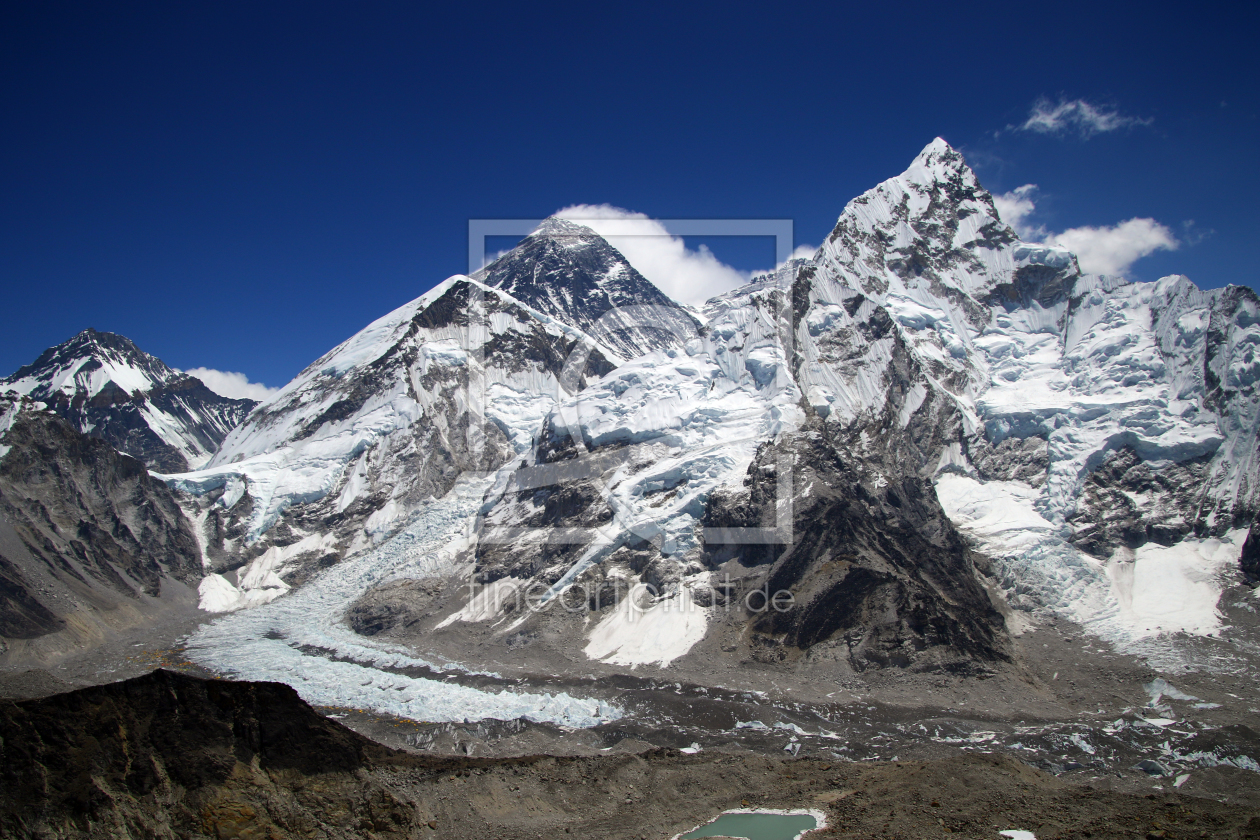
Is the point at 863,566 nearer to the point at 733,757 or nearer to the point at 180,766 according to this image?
the point at 733,757

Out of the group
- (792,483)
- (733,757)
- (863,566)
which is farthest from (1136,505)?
(733,757)

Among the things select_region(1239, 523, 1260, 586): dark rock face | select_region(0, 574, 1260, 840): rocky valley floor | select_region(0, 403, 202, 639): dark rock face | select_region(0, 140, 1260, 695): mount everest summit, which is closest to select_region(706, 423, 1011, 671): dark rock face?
select_region(0, 140, 1260, 695): mount everest summit

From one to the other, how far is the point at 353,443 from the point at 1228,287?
463ft

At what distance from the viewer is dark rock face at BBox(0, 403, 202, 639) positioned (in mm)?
83250

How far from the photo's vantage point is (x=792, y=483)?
88.4m

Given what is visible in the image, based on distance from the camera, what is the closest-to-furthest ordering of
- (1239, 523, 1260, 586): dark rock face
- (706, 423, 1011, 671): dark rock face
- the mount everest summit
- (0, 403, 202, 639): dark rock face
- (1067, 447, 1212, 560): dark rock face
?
(706, 423, 1011, 671): dark rock face → the mount everest summit → (1239, 523, 1260, 586): dark rock face → (0, 403, 202, 639): dark rock face → (1067, 447, 1212, 560): dark rock face

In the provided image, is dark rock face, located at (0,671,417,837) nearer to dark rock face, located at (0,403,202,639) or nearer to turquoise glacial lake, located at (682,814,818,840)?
turquoise glacial lake, located at (682,814,818,840)

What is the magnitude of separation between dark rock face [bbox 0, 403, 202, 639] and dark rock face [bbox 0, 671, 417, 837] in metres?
64.8

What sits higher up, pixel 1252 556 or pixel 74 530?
pixel 74 530

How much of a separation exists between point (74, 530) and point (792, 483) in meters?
97.5

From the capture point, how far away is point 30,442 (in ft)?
348

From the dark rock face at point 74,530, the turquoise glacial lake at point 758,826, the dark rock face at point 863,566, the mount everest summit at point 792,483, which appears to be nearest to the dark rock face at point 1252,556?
the mount everest summit at point 792,483

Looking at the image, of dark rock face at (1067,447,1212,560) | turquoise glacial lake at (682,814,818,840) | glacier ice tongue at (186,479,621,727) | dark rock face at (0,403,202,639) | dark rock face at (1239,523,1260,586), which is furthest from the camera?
dark rock face at (1067,447,1212,560)

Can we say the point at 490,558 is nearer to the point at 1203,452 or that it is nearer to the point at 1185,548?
the point at 1185,548
